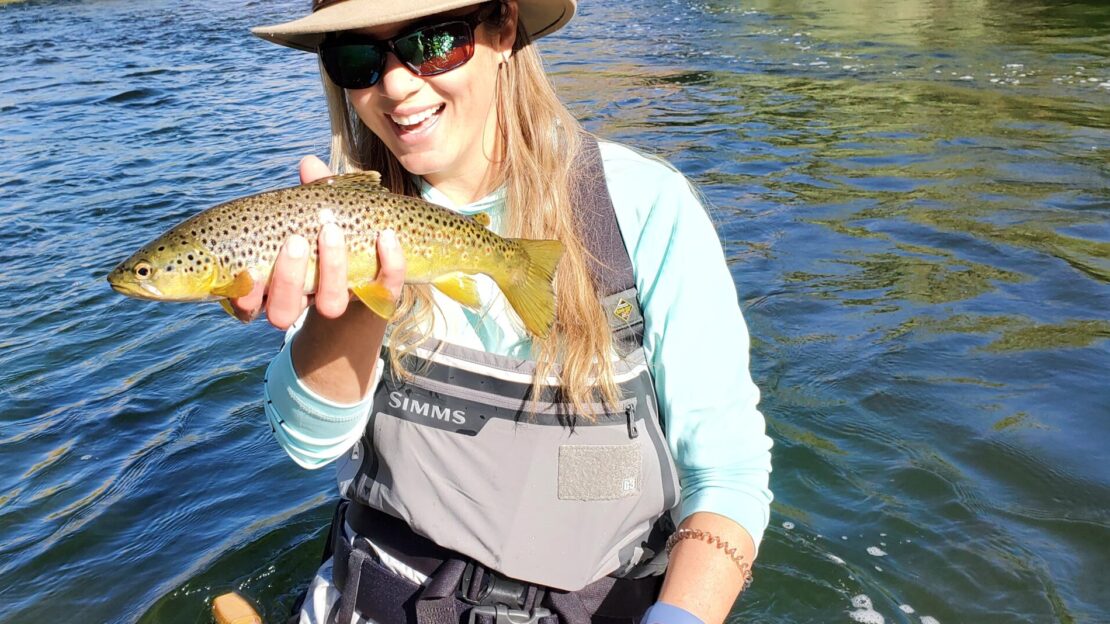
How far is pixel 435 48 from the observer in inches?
114

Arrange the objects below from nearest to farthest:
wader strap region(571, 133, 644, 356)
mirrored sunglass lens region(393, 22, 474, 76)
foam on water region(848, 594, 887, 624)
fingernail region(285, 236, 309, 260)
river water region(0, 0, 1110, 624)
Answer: fingernail region(285, 236, 309, 260)
mirrored sunglass lens region(393, 22, 474, 76)
wader strap region(571, 133, 644, 356)
foam on water region(848, 594, 887, 624)
river water region(0, 0, 1110, 624)

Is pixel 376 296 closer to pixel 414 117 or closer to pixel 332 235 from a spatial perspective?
pixel 332 235

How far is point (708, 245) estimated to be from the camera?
3.04 metres

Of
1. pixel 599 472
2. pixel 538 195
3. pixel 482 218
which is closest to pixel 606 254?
pixel 538 195

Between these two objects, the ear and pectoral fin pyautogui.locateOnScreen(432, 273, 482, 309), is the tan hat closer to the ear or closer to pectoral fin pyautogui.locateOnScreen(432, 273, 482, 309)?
the ear

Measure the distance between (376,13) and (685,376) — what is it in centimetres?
134

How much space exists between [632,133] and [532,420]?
10474 millimetres

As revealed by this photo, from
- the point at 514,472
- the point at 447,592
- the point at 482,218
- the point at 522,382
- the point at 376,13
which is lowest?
the point at 447,592

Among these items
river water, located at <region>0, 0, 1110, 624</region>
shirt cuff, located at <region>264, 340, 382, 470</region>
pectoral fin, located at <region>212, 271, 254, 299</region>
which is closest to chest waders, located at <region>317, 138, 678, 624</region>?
shirt cuff, located at <region>264, 340, 382, 470</region>

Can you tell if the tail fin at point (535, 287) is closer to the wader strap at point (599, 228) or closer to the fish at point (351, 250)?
the fish at point (351, 250)

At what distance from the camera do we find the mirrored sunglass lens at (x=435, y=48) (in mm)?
2881

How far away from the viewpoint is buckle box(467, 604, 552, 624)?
10.1 feet

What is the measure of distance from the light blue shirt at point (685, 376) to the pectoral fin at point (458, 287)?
39 cm

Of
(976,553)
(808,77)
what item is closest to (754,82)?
(808,77)
